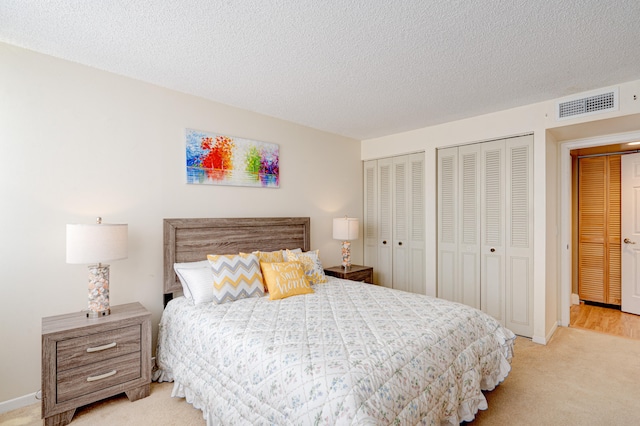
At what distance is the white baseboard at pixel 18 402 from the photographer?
7.09ft

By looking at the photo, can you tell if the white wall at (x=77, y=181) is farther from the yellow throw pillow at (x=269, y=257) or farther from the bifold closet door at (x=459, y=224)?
the bifold closet door at (x=459, y=224)

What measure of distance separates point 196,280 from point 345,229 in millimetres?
2036

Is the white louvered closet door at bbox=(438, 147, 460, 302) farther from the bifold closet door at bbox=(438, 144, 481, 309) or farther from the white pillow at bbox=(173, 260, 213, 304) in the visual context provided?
the white pillow at bbox=(173, 260, 213, 304)

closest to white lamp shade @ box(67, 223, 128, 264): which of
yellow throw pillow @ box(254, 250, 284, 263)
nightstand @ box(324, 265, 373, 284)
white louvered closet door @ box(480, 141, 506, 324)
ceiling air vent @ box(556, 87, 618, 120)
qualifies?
yellow throw pillow @ box(254, 250, 284, 263)

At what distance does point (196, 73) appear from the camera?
2.60m

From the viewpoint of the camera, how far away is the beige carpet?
2068mm

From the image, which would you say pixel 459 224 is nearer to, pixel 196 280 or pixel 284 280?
pixel 284 280

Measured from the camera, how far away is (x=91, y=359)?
213 centimetres

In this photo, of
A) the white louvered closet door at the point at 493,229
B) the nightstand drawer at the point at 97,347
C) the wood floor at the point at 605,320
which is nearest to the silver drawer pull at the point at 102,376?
the nightstand drawer at the point at 97,347

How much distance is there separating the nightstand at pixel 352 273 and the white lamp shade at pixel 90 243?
2408 mm

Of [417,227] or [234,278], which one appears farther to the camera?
[417,227]

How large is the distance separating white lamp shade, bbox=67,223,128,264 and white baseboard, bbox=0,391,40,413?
1.03 m

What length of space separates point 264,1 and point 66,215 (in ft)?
6.86

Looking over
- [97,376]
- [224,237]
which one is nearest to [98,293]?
[97,376]
